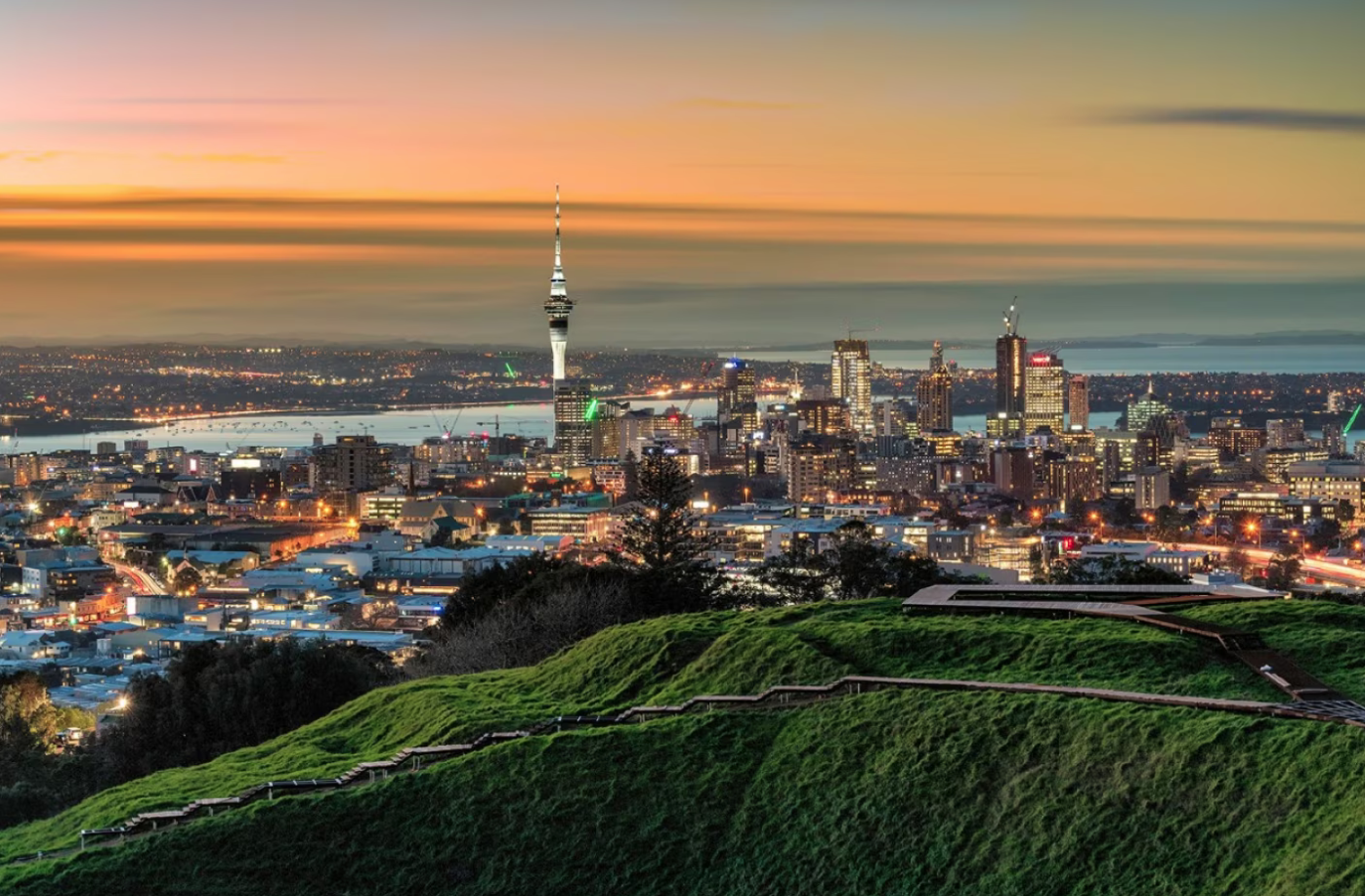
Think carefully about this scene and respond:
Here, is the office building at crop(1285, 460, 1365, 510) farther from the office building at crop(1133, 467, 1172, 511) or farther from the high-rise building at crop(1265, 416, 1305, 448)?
the high-rise building at crop(1265, 416, 1305, 448)

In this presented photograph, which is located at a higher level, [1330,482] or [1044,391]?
[1044,391]

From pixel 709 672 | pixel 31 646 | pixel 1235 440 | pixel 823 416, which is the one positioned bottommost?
pixel 31 646

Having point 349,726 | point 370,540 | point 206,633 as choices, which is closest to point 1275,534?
point 370,540

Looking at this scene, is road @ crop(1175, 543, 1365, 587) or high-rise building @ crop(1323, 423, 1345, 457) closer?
road @ crop(1175, 543, 1365, 587)

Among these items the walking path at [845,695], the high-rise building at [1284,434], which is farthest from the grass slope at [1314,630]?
the high-rise building at [1284,434]

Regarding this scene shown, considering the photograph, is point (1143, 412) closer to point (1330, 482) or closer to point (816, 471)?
point (816, 471)

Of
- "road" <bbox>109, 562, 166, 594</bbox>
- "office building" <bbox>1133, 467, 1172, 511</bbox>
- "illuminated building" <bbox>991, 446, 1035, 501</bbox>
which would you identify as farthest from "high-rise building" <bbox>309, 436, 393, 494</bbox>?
"office building" <bbox>1133, 467, 1172, 511</bbox>

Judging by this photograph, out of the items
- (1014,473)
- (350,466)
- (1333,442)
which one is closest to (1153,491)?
(1014,473)
